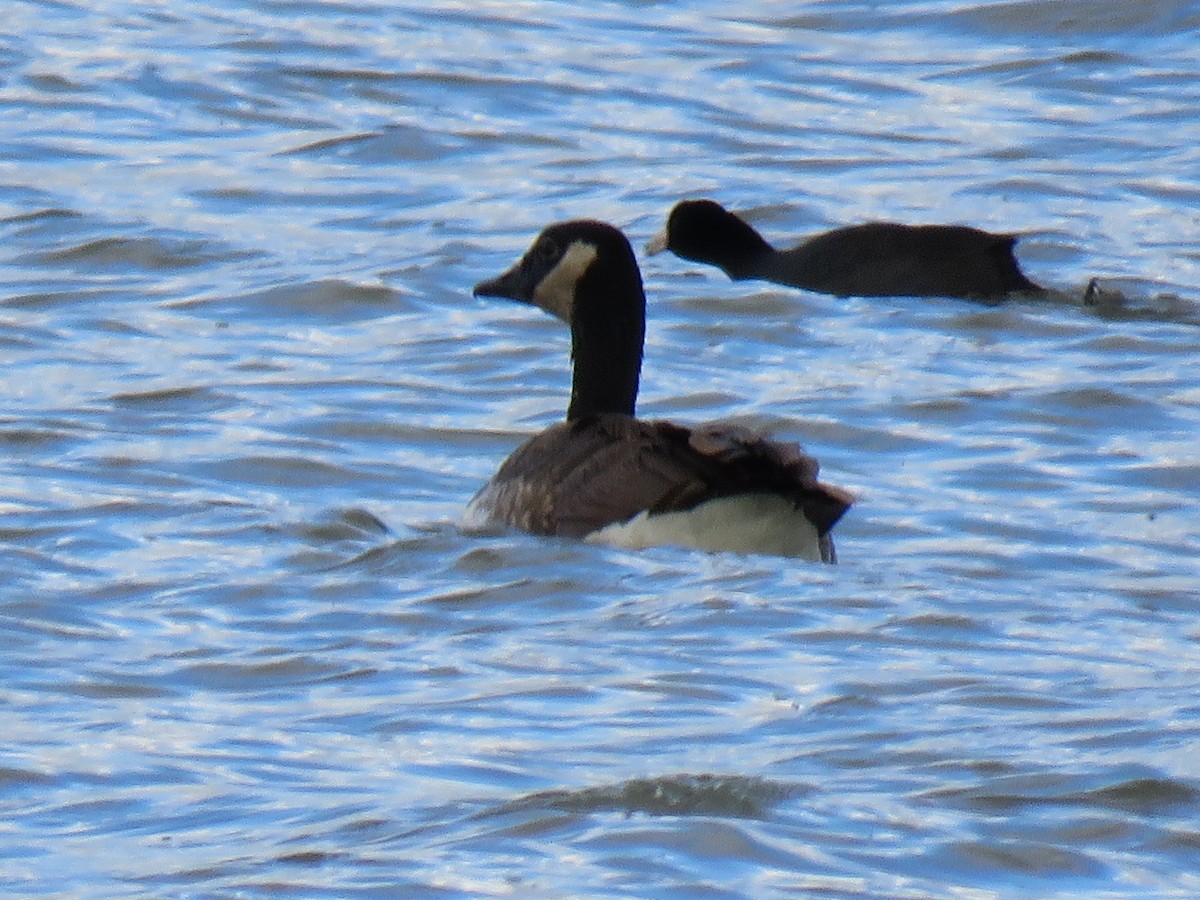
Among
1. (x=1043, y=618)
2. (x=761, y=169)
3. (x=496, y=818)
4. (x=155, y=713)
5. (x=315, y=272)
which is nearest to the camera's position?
(x=496, y=818)

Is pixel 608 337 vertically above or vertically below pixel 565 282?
below

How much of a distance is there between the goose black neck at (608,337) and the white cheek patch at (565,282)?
41 mm

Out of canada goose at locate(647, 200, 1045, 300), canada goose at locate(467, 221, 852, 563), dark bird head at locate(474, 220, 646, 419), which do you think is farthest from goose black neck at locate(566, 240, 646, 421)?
canada goose at locate(647, 200, 1045, 300)

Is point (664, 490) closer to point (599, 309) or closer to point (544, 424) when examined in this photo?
point (599, 309)

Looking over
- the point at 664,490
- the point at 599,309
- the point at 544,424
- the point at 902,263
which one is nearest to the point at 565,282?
the point at 599,309

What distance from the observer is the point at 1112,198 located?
50.5 ft

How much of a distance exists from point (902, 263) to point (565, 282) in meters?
3.54

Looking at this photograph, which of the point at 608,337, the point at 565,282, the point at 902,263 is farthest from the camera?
the point at 902,263

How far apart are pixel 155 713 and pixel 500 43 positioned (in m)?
13.0

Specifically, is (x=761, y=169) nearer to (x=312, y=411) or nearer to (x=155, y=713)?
(x=312, y=411)

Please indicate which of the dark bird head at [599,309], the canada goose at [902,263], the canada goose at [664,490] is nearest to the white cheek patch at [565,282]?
the dark bird head at [599,309]

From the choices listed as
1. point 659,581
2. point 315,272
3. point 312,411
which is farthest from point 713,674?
point 315,272

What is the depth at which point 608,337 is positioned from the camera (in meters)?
9.96

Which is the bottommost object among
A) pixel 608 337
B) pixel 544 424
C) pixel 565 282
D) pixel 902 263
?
pixel 544 424
